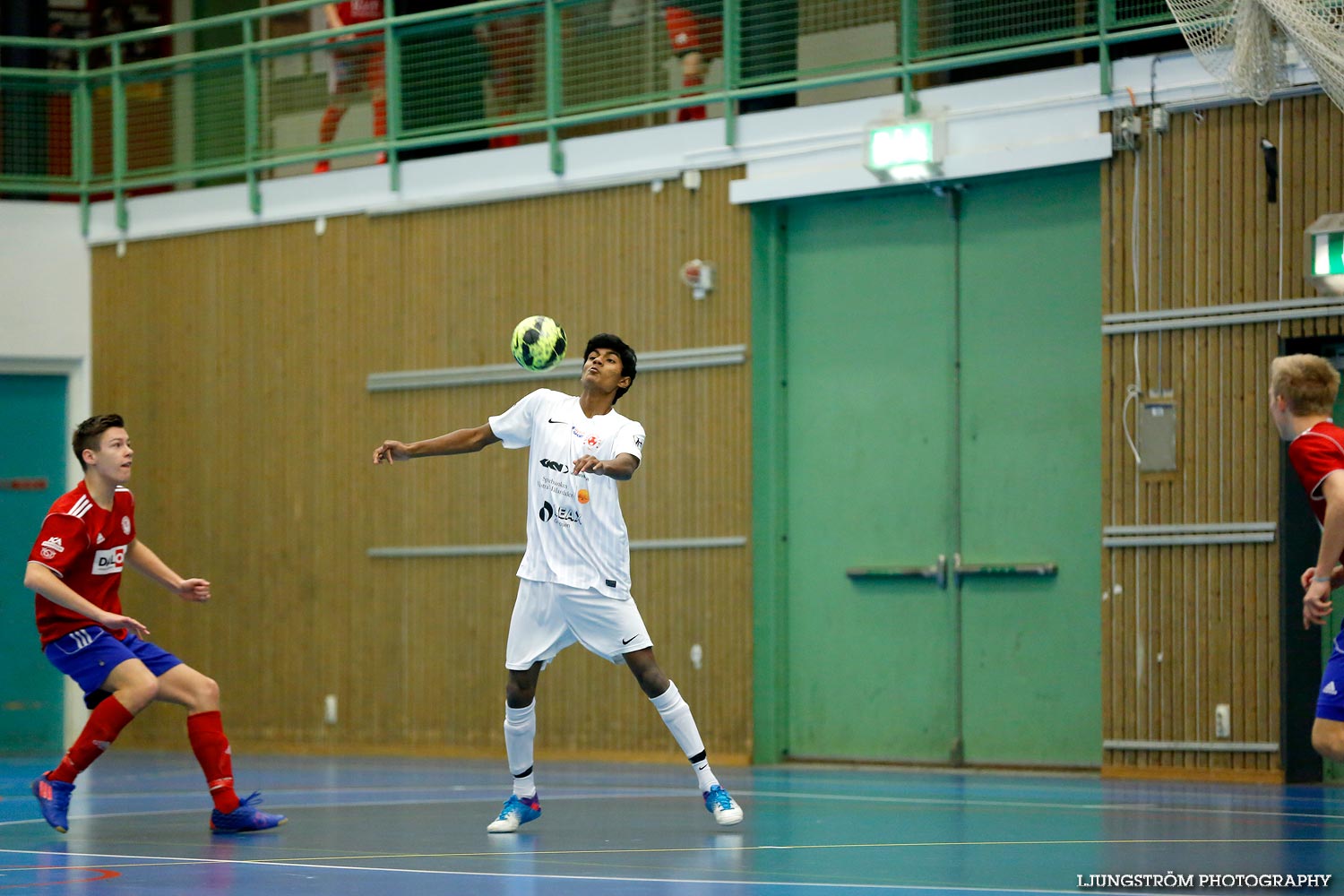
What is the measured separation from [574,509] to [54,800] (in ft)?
9.33

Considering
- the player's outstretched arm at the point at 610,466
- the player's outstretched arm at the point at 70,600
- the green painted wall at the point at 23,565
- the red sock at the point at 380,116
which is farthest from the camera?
the green painted wall at the point at 23,565

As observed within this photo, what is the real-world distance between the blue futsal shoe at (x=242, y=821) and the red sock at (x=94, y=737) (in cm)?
66

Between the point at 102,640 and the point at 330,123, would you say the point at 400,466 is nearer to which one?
the point at 330,123

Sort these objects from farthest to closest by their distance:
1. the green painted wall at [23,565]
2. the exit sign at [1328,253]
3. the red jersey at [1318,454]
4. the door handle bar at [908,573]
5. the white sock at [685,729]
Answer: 1. the green painted wall at [23,565]
2. the door handle bar at [908,573]
3. the exit sign at [1328,253]
4. the white sock at [685,729]
5. the red jersey at [1318,454]

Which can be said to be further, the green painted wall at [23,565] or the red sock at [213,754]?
the green painted wall at [23,565]

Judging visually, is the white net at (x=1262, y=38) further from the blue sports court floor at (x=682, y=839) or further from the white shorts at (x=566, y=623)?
the white shorts at (x=566, y=623)

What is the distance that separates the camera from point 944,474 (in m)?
13.4

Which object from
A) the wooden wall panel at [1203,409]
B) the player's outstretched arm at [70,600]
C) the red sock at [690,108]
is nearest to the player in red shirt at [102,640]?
the player's outstretched arm at [70,600]

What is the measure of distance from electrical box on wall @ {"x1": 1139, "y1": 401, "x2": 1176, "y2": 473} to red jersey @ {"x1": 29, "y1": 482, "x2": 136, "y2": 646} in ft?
22.7

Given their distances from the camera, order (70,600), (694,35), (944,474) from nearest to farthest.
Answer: (70,600) < (944,474) < (694,35)

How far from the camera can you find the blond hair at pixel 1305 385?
6.79 metres

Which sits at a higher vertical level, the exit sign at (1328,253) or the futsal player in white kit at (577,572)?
the exit sign at (1328,253)

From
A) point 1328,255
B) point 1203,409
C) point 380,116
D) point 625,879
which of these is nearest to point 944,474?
point 1203,409

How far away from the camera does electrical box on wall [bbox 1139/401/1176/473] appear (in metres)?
12.1
